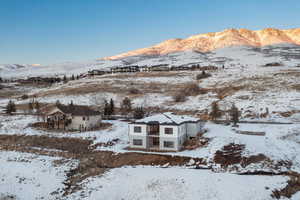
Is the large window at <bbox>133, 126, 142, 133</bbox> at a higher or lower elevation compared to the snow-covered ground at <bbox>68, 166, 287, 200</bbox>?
higher

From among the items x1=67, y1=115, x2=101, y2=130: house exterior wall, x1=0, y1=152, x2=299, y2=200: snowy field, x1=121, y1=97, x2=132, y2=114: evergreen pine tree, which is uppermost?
x1=121, y1=97, x2=132, y2=114: evergreen pine tree

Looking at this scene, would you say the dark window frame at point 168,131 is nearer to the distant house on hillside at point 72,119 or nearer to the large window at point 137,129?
the large window at point 137,129

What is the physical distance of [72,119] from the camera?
48531 millimetres

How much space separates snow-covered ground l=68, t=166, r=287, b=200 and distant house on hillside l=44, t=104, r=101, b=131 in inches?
849

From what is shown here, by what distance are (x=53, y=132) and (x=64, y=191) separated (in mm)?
22124

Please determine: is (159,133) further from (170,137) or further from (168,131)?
(170,137)

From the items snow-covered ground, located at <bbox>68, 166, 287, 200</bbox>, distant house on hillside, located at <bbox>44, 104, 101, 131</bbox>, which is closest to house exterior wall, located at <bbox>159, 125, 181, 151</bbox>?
snow-covered ground, located at <bbox>68, 166, 287, 200</bbox>

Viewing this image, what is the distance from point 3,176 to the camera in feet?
88.4

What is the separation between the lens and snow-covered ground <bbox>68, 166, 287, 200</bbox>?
22766 millimetres

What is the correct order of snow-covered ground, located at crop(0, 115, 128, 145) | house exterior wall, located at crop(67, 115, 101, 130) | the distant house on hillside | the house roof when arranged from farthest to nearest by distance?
the house roof
the distant house on hillside
house exterior wall, located at crop(67, 115, 101, 130)
snow-covered ground, located at crop(0, 115, 128, 145)

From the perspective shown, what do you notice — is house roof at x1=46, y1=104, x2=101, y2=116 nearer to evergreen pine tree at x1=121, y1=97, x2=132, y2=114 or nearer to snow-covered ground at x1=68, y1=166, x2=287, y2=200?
evergreen pine tree at x1=121, y1=97, x2=132, y2=114

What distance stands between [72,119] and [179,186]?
29.3 meters

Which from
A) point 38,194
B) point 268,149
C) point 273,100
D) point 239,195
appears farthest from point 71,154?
point 273,100

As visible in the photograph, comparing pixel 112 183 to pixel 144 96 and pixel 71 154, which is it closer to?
pixel 71 154
